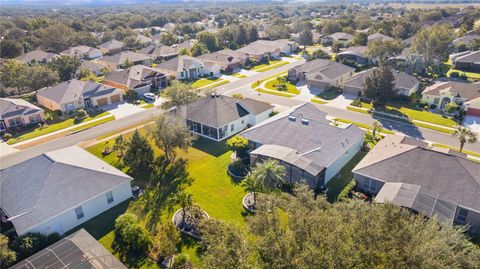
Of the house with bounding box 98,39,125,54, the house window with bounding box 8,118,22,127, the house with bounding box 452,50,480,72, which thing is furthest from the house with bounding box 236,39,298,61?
the house window with bounding box 8,118,22,127

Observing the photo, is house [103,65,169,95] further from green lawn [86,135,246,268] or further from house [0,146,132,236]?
house [0,146,132,236]

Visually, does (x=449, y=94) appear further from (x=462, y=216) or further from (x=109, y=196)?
(x=109, y=196)

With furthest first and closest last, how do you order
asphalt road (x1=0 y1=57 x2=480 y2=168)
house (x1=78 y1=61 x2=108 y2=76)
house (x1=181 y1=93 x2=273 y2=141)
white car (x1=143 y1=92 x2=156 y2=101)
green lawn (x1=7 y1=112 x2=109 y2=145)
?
house (x1=78 y1=61 x2=108 y2=76) < white car (x1=143 y1=92 x2=156 y2=101) < green lawn (x1=7 y1=112 x2=109 y2=145) < house (x1=181 y1=93 x2=273 y2=141) < asphalt road (x1=0 y1=57 x2=480 y2=168)

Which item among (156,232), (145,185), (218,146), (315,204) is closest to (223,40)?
(218,146)

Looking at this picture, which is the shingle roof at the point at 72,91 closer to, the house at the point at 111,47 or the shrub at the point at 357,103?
the shrub at the point at 357,103

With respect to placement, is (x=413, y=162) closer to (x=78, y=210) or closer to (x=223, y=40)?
(x=78, y=210)

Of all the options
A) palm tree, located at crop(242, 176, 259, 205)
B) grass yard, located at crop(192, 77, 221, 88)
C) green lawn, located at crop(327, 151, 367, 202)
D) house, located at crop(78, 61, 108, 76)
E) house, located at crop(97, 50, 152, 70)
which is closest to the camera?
palm tree, located at crop(242, 176, 259, 205)

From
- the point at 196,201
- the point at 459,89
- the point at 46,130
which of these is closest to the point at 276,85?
the point at 459,89
